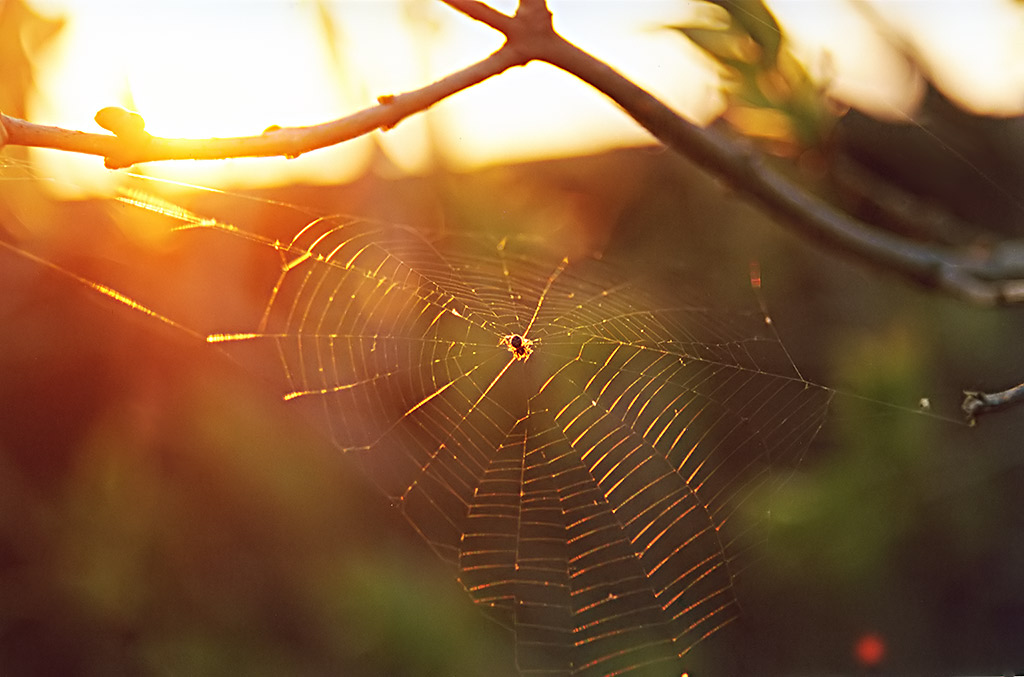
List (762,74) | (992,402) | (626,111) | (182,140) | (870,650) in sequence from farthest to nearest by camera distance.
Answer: (870,650), (762,74), (992,402), (626,111), (182,140)

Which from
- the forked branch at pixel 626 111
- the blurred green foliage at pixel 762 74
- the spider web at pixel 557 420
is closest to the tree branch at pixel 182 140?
the forked branch at pixel 626 111

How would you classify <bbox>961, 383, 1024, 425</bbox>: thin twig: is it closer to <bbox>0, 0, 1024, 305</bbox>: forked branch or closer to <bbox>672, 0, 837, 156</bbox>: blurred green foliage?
<bbox>0, 0, 1024, 305</bbox>: forked branch

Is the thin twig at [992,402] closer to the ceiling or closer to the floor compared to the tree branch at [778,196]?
closer to the floor

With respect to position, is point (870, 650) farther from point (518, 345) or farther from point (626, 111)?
point (626, 111)

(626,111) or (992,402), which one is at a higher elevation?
(626,111)

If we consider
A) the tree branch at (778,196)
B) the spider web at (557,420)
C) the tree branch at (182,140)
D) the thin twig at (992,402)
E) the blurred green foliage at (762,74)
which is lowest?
the thin twig at (992,402)

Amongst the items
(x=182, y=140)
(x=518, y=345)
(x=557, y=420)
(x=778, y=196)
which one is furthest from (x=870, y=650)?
(x=182, y=140)

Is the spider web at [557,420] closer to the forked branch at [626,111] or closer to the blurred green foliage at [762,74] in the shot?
the blurred green foliage at [762,74]

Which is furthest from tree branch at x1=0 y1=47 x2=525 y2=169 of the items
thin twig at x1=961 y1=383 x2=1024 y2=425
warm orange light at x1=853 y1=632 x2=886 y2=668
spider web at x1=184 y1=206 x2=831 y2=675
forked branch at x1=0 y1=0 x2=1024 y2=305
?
warm orange light at x1=853 y1=632 x2=886 y2=668
